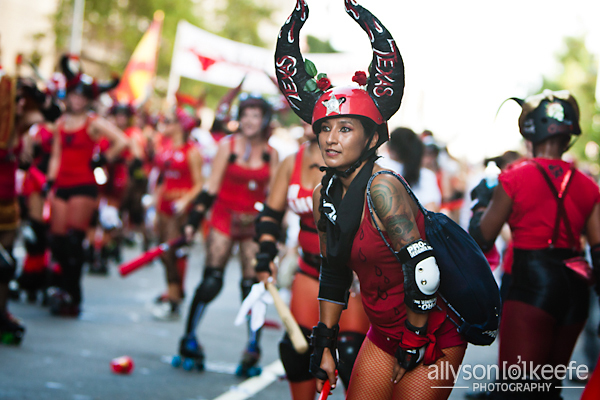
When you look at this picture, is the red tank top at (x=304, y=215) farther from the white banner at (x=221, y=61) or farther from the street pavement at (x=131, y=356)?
the white banner at (x=221, y=61)

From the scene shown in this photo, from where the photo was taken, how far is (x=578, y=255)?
3.66 meters

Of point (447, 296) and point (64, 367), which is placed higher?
point (447, 296)

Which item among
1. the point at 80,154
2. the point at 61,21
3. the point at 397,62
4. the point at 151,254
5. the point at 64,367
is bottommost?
the point at 64,367

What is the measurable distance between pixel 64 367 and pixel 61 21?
18243 mm

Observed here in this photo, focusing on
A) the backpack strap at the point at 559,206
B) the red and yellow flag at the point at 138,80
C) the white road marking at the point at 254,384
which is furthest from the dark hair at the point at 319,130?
the red and yellow flag at the point at 138,80

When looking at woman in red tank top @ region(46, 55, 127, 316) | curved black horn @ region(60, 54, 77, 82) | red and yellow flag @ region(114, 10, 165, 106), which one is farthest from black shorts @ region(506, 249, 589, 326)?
red and yellow flag @ region(114, 10, 165, 106)

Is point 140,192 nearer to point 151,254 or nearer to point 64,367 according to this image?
point 151,254

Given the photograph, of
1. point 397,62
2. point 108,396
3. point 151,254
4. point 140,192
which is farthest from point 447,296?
point 140,192

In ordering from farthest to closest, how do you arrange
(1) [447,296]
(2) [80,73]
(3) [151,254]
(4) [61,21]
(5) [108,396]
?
(4) [61,21] → (2) [80,73] → (3) [151,254] → (5) [108,396] → (1) [447,296]

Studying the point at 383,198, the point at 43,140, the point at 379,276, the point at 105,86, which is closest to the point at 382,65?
the point at 383,198

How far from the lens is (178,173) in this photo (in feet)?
26.3

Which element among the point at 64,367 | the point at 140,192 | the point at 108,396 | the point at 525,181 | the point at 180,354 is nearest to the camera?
the point at 525,181

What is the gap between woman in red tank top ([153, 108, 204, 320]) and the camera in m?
7.28

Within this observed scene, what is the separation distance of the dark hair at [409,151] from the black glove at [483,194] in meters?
1.20
